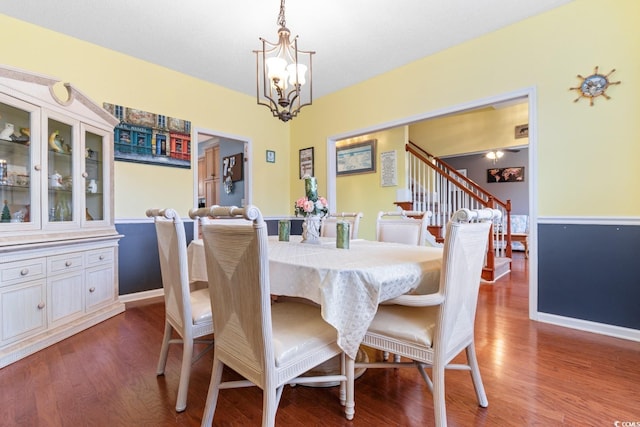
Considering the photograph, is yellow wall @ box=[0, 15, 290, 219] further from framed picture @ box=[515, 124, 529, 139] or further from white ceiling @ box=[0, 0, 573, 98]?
framed picture @ box=[515, 124, 529, 139]

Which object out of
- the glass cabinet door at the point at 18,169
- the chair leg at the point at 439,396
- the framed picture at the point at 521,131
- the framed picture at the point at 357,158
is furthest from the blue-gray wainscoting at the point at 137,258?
the framed picture at the point at 521,131

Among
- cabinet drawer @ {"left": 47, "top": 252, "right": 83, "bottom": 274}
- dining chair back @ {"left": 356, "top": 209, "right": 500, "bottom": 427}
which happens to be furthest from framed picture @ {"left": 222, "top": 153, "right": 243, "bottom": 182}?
dining chair back @ {"left": 356, "top": 209, "right": 500, "bottom": 427}

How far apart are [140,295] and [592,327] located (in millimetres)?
4172

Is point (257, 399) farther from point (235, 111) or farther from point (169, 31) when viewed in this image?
point (235, 111)

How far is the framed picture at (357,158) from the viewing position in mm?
4789

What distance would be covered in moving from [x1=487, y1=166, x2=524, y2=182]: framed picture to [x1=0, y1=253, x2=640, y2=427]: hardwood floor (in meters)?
6.00

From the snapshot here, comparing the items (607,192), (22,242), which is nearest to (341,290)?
(22,242)

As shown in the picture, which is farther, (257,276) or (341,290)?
(341,290)

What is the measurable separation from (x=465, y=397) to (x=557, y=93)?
2.46 metres

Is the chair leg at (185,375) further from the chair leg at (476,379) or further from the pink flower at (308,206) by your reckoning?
the chair leg at (476,379)

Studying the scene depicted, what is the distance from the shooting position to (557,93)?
8.00 feet

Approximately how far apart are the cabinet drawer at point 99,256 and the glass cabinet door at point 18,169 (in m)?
0.48

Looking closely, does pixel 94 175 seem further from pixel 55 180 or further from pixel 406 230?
pixel 406 230

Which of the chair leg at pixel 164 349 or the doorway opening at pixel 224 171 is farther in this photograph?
the doorway opening at pixel 224 171
